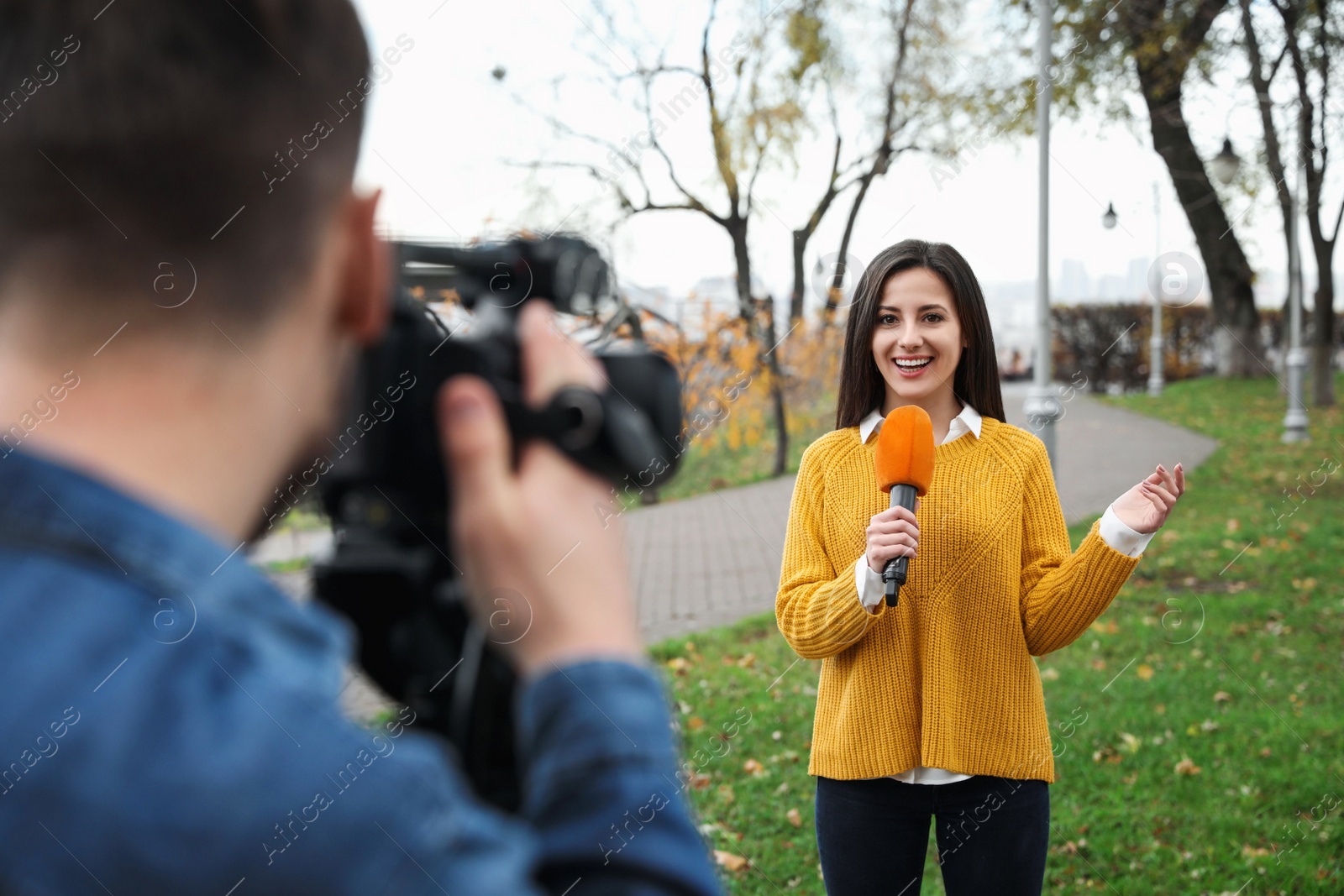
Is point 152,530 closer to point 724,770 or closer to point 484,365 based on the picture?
point 484,365

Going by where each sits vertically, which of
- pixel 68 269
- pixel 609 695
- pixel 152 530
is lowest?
pixel 609 695

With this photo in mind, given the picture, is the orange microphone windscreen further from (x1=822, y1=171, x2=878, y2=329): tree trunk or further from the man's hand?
(x1=822, y1=171, x2=878, y2=329): tree trunk

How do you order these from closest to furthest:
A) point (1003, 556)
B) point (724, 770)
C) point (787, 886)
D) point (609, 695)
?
point (609, 695), point (1003, 556), point (787, 886), point (724, 770)

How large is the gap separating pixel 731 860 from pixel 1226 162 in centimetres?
1131

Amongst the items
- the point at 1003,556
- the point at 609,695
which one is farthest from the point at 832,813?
the point at 609,695

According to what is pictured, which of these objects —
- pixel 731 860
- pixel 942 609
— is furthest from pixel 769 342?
pixel 942 609

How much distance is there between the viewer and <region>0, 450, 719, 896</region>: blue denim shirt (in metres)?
0.48

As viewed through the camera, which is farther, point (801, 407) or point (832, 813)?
point (801, 407)

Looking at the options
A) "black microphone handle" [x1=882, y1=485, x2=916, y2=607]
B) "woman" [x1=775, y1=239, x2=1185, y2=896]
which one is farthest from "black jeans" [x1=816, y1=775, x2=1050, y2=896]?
"black microphone handle" [x1=882, y1=485, x2=916, y2=607]

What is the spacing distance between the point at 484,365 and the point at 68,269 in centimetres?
24

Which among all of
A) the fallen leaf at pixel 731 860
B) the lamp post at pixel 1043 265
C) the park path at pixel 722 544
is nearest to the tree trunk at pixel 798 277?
the park path at pixel 722 544

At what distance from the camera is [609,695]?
65 cm

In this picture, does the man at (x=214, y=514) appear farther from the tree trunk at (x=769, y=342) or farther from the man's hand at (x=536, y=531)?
the tree trunk at (x=769, y=342)

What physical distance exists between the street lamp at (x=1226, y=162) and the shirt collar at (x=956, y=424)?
11.6 meters
